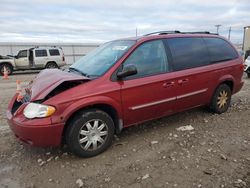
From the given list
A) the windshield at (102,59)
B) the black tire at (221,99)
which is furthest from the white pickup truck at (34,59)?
the black tire at (221,99)

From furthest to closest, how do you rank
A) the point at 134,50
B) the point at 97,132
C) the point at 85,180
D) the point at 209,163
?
the point at 134,50 → the point at 97,132 → the point at 209,163 → the point at 85,180

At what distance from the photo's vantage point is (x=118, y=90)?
12.8ft

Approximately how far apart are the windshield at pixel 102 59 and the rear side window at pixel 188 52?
0.84m

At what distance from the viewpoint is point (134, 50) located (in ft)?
13.8

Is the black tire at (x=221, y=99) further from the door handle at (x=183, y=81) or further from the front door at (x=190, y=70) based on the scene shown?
the door handle at (x=183, y=81)

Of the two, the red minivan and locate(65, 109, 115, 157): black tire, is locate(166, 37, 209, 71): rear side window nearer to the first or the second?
the red minivan

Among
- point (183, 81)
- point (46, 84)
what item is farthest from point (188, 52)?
point (46, 84)

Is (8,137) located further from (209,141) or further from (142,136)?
(209,141)

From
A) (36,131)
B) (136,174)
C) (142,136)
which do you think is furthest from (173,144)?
(36,131)

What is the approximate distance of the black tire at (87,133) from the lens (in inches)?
143

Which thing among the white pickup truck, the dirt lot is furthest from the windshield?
the white pickup truck

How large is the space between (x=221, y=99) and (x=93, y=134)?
312 cm

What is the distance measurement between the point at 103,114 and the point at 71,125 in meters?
0.50

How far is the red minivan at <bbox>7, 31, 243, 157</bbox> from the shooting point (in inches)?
139
